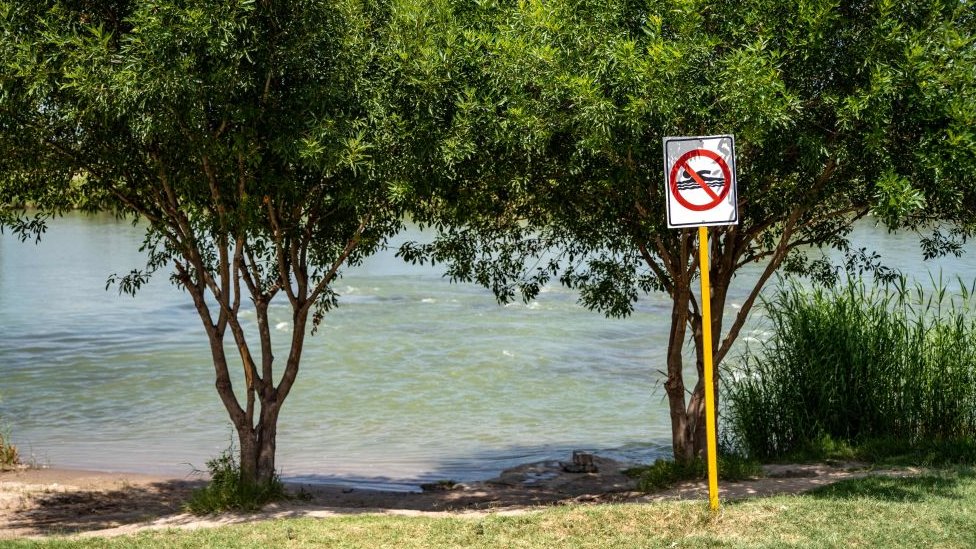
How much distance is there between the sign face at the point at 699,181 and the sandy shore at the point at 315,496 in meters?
3.20

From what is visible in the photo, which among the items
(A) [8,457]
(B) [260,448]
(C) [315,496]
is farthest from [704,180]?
(A) [8,457]

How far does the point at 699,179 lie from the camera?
8352 mm

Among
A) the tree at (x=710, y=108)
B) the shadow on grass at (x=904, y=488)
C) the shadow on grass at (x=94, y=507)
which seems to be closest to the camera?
Result: the tree at (x=710, y=108)

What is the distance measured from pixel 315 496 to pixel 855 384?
258 inches

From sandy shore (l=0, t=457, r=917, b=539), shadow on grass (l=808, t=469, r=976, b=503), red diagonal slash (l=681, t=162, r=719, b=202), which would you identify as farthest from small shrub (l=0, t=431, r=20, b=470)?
red diagonal slash (l=681, t=162, r=719, b=202)

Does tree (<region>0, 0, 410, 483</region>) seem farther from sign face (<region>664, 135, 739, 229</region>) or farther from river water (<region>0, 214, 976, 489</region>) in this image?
river water (<region>0, 214, 976, 489</region>)

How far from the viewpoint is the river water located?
17875 mm

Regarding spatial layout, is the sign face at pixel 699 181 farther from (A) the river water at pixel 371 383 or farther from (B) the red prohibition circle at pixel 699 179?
(A) the river water at pixel 371 383

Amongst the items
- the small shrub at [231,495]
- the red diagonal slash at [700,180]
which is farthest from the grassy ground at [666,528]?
the red diagonal slash at [700,180]

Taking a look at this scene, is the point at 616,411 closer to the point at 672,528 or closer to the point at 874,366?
the point at 874,366

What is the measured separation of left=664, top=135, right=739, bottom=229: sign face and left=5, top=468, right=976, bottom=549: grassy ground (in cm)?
232

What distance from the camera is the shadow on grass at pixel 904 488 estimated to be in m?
9.81

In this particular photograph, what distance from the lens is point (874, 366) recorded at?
13695mm

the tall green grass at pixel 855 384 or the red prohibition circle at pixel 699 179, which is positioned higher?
the red prohibition circle at pixel 699 179
